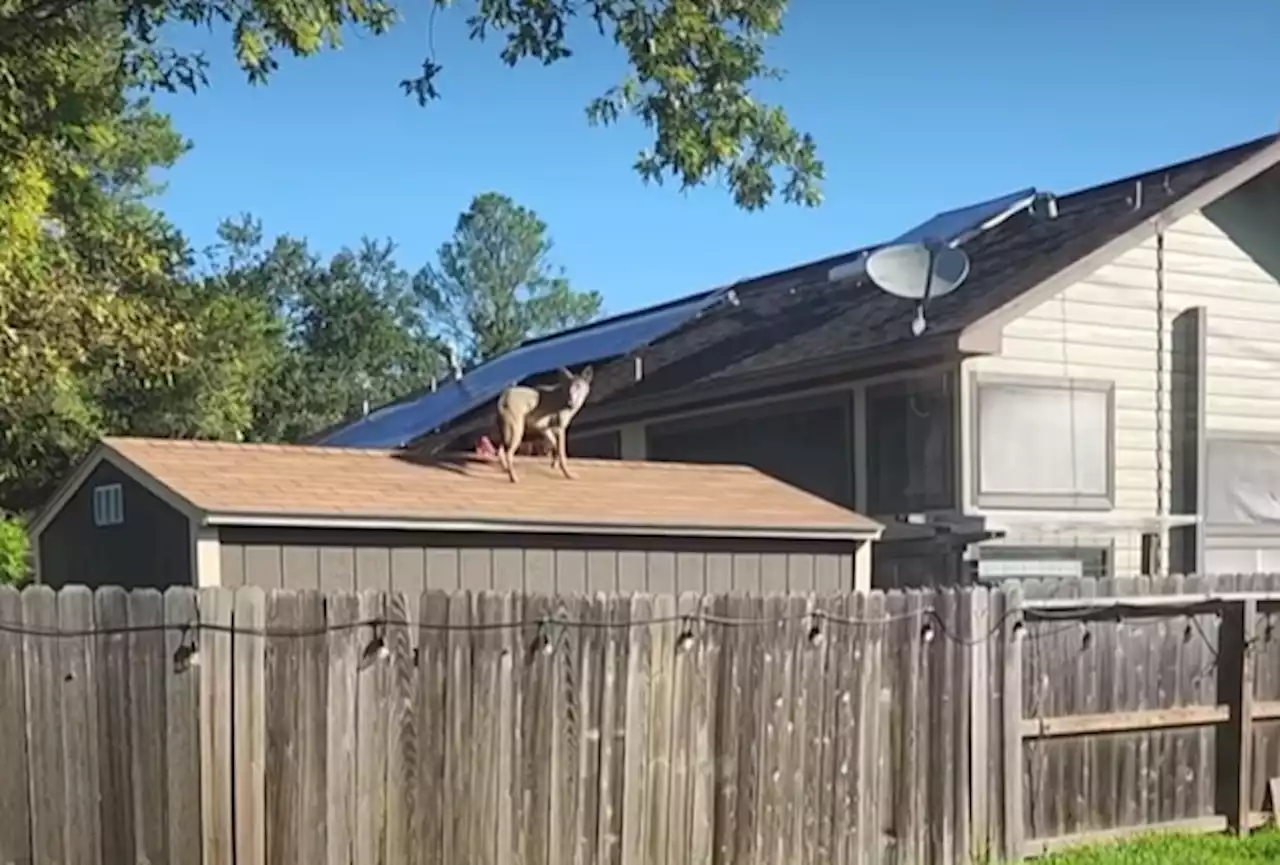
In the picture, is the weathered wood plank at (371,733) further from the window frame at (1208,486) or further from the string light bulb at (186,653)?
the window frame at (1208,486)

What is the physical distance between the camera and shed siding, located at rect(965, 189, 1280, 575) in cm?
1271

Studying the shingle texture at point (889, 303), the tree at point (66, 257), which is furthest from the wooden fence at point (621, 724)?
the tree at point (66, 257)

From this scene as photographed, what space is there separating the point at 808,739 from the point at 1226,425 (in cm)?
720

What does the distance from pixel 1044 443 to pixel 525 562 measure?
4617 mm

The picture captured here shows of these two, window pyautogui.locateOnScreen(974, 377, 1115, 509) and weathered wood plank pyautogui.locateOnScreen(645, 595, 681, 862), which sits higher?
window pyautogui.locateOnScreen(974, 377, 1115, 509)

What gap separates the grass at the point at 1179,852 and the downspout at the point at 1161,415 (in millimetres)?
4028

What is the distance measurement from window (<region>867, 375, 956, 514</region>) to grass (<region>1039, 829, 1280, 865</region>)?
3609 millimetres

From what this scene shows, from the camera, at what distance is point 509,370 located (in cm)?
2148

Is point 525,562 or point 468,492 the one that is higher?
point 468,492

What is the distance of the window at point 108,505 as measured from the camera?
10.1 metres

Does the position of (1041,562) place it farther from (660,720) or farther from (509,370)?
(509,370)

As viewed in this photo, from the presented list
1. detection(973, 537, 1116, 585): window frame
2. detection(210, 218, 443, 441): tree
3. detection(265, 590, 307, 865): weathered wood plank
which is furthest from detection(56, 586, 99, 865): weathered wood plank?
detection(210, 218, 443, 441): tree

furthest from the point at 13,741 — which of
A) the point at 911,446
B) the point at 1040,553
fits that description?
the point at 1040,553

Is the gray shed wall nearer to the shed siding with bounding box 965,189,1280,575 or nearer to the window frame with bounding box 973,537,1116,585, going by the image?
the window frame with bounding box 973,537,1116,585
